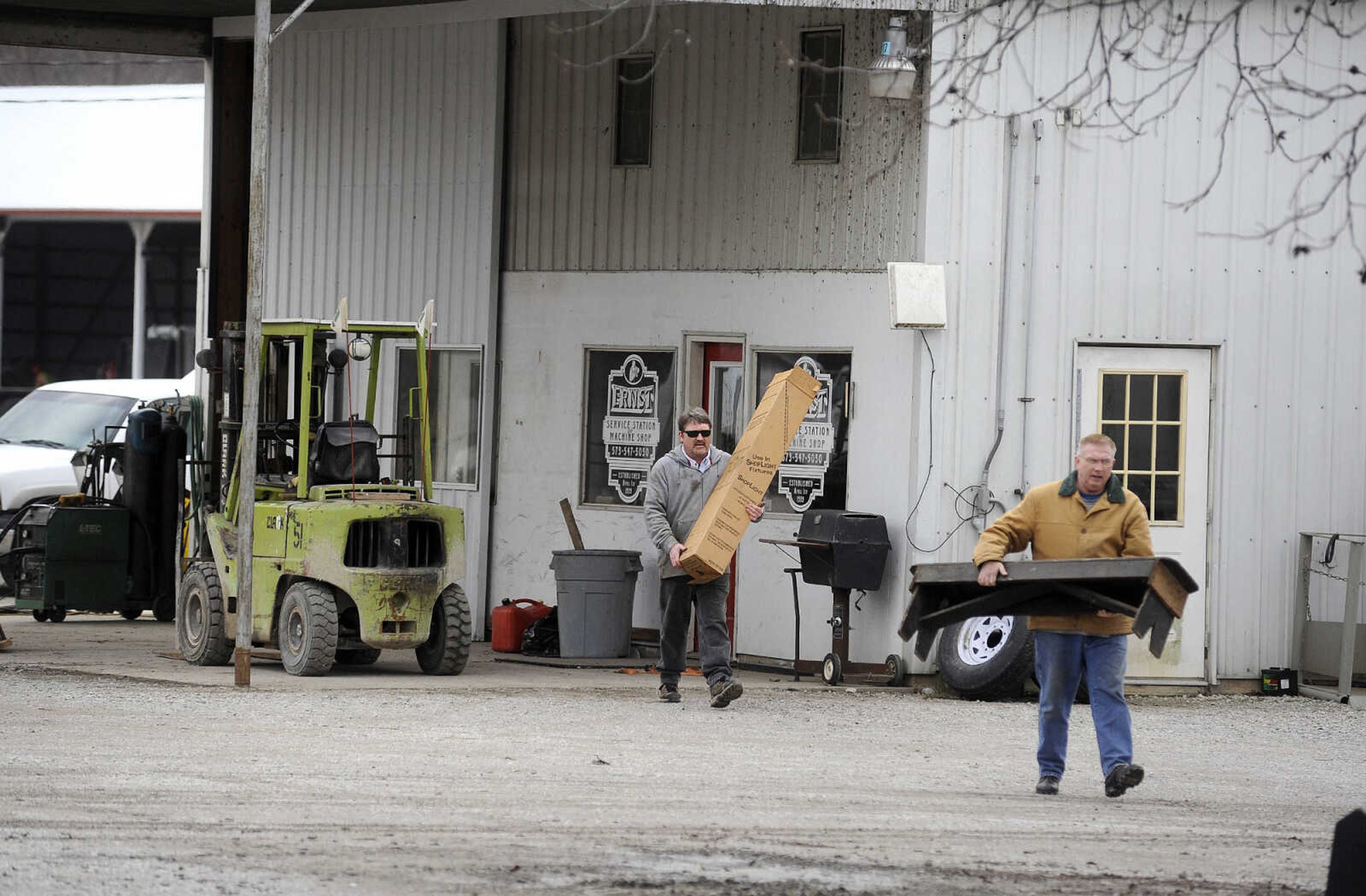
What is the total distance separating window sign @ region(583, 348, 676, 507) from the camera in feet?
57.5

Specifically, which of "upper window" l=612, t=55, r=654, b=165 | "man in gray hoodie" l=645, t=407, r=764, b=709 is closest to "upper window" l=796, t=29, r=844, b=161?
"upper window" l=612, t=55, r=654, b=165

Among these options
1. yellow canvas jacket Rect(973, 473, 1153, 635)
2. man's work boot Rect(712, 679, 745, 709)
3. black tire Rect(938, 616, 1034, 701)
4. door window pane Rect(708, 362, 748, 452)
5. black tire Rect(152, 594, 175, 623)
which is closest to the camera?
yellow canvas jacket Rect(973, 473, 1153, 635)

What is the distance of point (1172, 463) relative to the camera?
51.1ft

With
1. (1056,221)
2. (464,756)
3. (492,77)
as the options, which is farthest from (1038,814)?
(492,77)

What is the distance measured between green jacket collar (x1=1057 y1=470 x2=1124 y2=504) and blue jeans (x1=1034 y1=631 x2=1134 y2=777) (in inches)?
27.4

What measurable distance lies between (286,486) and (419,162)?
182 inches

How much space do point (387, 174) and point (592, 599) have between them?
4915 mm

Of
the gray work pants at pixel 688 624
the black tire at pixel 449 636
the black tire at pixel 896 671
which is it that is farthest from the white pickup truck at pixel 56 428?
the black tire at pixel 896 671

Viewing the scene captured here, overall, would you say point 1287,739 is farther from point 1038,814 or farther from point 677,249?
point 677,249

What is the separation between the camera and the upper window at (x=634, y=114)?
17.6 meters

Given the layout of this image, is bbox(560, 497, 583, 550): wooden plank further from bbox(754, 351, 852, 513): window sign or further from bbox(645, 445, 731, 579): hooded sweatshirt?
bbox(645, 445, 731, 579): hooded sweatshirt

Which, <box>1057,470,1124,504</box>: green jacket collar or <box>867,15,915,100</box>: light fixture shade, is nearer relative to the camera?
<box>1057,470,1124,504</box>: green jacket collar

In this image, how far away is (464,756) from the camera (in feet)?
35.8

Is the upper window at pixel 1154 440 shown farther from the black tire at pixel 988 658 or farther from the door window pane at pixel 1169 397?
the black tire at pixel 988 658
